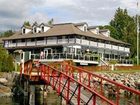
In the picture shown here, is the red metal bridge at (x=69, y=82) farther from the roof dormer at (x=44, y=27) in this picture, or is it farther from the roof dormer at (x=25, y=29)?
the roof dormer at (x=25, y=29)

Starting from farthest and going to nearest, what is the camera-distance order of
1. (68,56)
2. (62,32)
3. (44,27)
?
(44,27)
(62,32)
(68,56)

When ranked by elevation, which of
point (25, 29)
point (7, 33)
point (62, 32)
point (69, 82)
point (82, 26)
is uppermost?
point (7, 33)

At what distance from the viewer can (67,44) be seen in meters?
68.9

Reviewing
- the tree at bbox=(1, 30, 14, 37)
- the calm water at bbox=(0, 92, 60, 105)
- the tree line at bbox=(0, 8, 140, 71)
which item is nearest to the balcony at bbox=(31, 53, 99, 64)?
the calm water at bbox=(0, 92, 60, 105)

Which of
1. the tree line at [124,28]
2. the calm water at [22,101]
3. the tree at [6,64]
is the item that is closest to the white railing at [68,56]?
the tree at [6,64]

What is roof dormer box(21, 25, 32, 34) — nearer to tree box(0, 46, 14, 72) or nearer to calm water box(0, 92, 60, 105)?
tree box(0, 46, 14, 72)

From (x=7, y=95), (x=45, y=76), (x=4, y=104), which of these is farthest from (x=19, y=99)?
(x=45, y=76)

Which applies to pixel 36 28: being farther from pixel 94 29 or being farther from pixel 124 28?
pixel 124 28

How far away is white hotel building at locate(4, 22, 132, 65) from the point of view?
216 ft

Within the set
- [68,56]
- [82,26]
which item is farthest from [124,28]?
[68,56]

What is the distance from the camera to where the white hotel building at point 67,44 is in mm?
65750

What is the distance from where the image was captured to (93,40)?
75062 millimetres

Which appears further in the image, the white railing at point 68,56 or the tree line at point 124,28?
the tree line at point 124,28

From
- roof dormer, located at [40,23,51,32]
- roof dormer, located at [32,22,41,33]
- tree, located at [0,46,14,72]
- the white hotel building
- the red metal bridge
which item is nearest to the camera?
the red metal bridge
